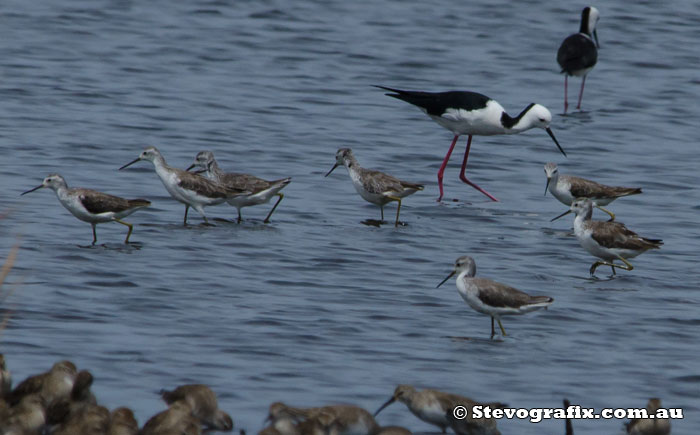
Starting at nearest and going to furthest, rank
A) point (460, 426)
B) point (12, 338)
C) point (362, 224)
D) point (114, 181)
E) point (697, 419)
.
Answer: point (460, 426), point (697, 419), point (12, 338), point (362, 224), point (114, 181)

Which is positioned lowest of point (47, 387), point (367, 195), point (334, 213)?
point (334, 213)

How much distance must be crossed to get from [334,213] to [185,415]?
8.74 metres

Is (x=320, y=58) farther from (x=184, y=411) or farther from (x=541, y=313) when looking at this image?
(x=184, y=411)

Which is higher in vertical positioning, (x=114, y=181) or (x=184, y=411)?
(x=184, y=411)

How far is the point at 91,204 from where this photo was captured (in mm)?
14398

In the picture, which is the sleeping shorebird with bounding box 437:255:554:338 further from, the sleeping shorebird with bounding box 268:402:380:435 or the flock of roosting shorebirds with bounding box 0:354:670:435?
the sleeping shorebird with bounding box 268:402:380:435

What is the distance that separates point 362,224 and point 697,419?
22.8 ft

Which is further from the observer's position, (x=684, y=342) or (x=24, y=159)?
(x=24, y=159)

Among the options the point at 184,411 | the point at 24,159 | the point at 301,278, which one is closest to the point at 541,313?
the point at 301,278

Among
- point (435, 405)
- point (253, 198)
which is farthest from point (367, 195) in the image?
point (435, 405)

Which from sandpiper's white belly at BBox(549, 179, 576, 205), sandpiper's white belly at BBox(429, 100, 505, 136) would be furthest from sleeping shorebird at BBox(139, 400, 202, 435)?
sandpiper's white belly at BBox(429, 100, 505, 136)

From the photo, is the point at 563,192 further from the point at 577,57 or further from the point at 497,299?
the point at 577,57

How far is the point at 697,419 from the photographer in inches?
396

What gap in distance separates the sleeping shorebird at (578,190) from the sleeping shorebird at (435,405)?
7.83 metres
